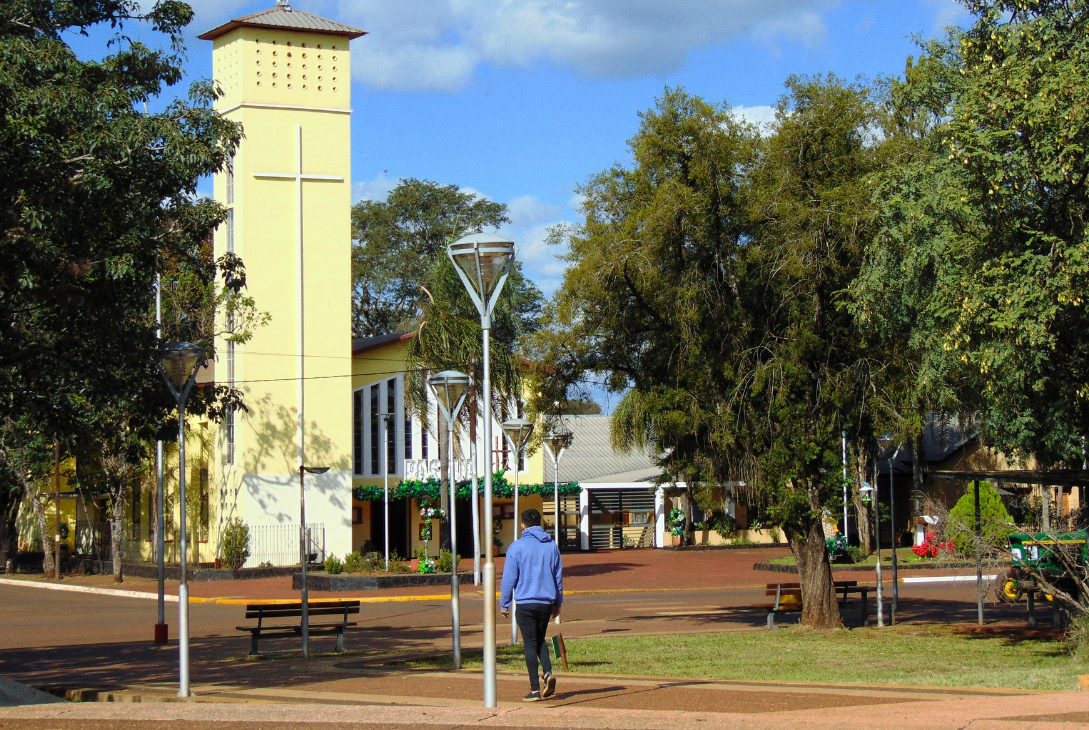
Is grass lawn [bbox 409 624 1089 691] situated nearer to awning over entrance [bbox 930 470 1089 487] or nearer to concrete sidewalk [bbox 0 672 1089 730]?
concrete sidewalk [bbox 0 672 1089 730]

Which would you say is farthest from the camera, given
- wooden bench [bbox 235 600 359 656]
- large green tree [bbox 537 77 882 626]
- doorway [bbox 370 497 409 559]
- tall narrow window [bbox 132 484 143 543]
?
tall narrow window [bbox 132 484 143 543]

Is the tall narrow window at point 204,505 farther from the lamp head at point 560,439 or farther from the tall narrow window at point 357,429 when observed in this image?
the lamp head at point 560,439

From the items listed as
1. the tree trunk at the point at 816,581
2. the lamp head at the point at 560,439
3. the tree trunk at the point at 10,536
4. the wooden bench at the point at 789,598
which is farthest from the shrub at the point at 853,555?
the tree trunk at the point at 10,536

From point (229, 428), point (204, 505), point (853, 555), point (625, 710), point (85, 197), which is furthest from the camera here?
point (204, 505)

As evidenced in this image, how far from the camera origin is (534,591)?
32.6 feet

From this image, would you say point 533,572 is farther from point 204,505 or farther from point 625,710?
point 204,505

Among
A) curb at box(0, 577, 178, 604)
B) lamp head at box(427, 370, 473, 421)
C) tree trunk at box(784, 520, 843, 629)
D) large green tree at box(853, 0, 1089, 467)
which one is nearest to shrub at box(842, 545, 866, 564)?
tree trunk at box(784, 520, 843, 629)

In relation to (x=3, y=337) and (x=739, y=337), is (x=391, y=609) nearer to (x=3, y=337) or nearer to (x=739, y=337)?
(x=739, y=337)

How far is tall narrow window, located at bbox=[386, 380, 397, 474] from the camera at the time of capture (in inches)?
1603

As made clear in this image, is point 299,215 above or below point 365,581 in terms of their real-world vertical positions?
above

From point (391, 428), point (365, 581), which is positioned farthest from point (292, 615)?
point (391, 428)

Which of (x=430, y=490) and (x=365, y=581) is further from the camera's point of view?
(x=430, y=490)

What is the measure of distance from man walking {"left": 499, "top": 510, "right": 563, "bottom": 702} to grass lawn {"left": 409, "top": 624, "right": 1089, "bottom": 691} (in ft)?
10.8

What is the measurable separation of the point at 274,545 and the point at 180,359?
24264mm
